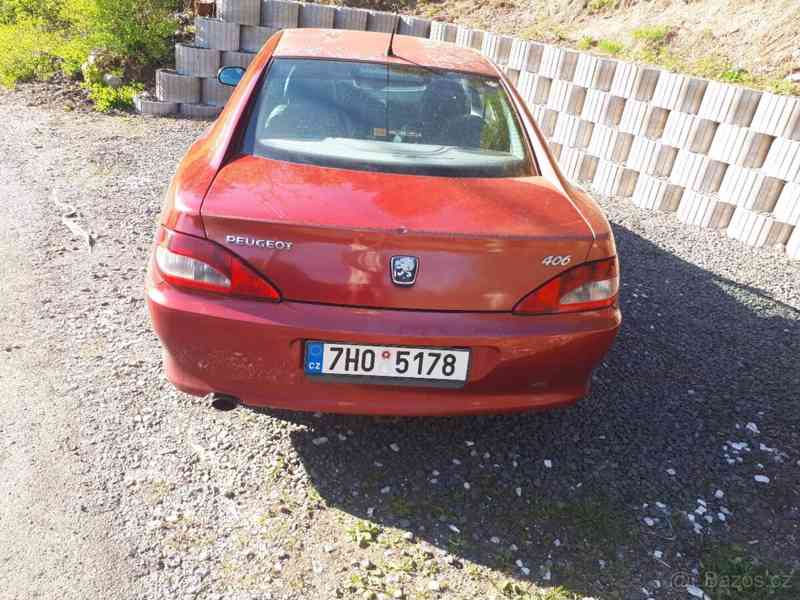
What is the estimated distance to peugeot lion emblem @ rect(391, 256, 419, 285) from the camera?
2.29 meters

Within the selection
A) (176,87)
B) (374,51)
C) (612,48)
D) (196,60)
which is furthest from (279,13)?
(374,51)

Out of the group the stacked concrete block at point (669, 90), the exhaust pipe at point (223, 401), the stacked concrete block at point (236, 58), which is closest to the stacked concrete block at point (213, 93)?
the stacked concrete block at point (236, 58)

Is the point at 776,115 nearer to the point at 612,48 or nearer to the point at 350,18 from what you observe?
the point at 612,48

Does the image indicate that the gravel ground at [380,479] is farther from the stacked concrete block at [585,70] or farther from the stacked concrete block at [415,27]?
the stacked concrete block at [415,27]

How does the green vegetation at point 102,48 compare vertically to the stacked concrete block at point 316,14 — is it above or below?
below

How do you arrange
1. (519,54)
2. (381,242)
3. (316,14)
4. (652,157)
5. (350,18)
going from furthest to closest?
(350,18) < (316,14) < (519,54) < (652,157) < (381,242)

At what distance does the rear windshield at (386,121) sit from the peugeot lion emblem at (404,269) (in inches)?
22.9

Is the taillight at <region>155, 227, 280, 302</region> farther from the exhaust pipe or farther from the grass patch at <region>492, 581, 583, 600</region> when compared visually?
the grass patch at <region>492, 581, 583, 600</region>

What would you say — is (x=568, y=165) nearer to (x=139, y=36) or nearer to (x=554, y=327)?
(x=554, y=327)

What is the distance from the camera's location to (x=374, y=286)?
231 cm

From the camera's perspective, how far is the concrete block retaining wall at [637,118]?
5.40 m

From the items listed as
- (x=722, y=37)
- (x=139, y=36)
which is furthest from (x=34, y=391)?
(x=722, y=37)

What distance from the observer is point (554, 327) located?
7.96 feet

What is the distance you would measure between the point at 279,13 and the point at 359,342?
720cm
